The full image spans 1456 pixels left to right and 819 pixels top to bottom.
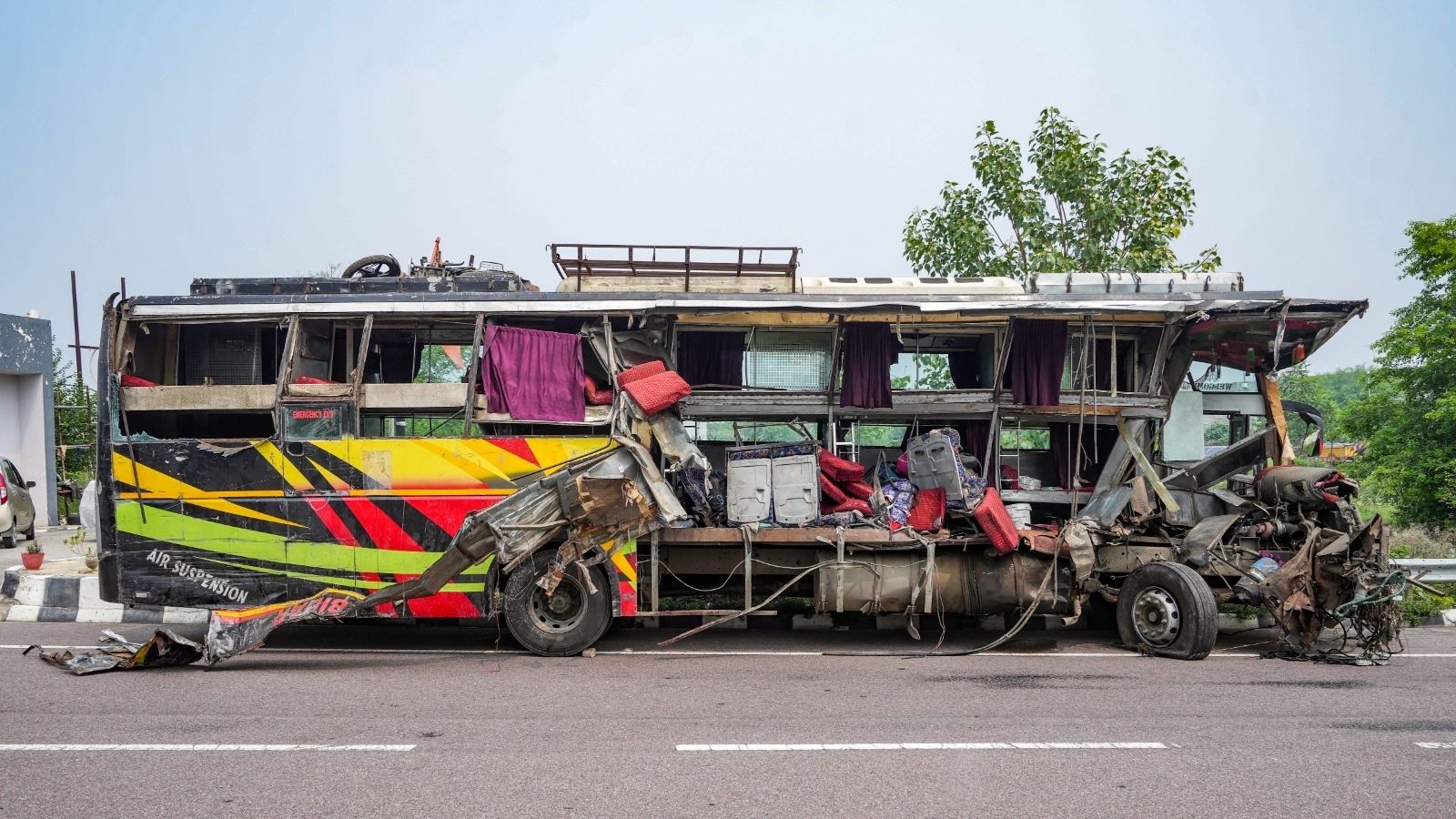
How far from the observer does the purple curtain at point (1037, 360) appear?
9648 millimetres

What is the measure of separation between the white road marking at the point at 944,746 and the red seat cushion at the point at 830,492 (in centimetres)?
367

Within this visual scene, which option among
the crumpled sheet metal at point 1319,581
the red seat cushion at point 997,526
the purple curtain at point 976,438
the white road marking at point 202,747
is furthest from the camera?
the purple curtain at point 976,438

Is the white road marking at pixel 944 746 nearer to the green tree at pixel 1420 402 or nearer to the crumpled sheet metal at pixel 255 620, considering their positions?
the crumpled sheet metal at pixel 255 620

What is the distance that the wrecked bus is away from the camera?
8484 millimetres

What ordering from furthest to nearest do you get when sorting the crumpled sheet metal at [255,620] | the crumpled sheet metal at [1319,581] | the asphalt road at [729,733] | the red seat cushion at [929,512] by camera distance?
the red seat cushion at [929,512], the crumpled sheet metal at [1319,581], the crumpled sheet metal at [255,620], the asphalt road at [729,733]

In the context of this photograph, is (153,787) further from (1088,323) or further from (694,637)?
(1088,323)

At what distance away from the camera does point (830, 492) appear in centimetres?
923

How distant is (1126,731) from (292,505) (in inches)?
264

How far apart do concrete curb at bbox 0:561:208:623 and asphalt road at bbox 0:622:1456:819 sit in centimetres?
147

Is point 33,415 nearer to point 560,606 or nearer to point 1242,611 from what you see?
point 560,606

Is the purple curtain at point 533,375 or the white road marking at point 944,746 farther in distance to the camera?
the purple curtain at point 533,375

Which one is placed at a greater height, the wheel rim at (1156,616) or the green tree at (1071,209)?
the green tree at (1071,209)

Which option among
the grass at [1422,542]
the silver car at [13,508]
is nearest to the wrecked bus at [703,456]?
the grass at [1422,542]

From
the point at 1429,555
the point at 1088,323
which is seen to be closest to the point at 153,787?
the point at 1088,323
